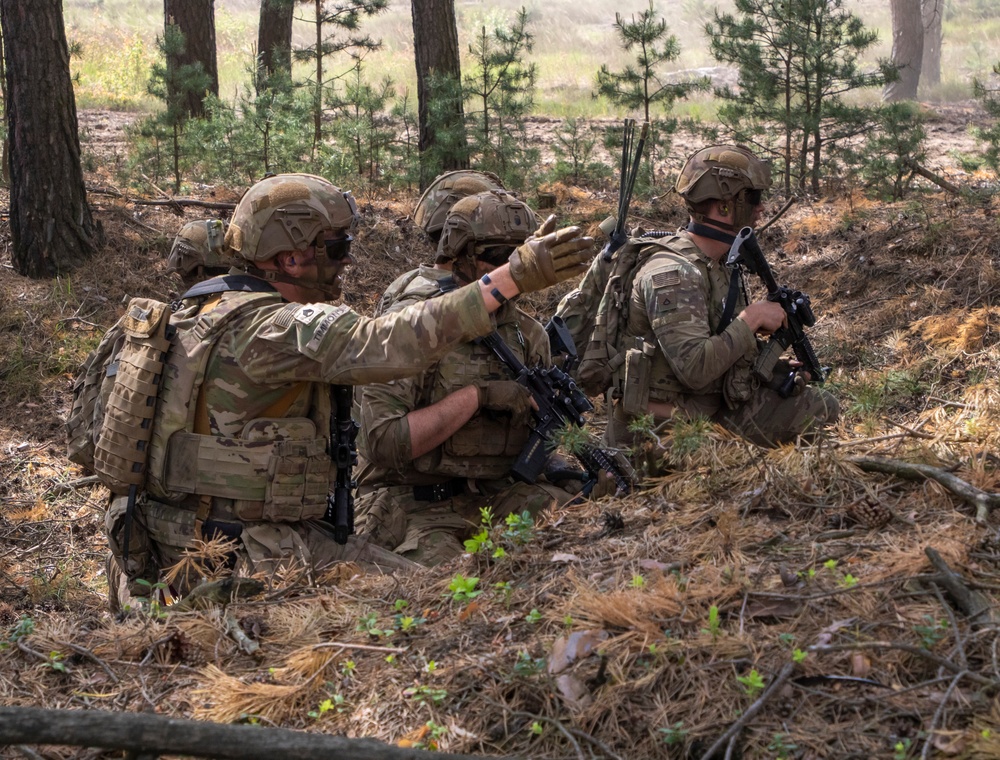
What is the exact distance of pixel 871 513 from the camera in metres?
3.49

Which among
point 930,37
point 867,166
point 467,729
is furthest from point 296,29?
point 467,729

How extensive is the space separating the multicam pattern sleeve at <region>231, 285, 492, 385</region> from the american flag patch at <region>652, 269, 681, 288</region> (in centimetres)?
178

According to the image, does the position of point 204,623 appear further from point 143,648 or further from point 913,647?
point 913,647

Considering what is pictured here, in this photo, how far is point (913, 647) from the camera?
2.68m

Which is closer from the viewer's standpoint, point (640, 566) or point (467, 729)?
point (467, 729)

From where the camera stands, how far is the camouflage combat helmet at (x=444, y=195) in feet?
18.5

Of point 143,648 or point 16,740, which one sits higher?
point 16,740

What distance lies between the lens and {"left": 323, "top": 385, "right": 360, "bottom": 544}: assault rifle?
186 inches

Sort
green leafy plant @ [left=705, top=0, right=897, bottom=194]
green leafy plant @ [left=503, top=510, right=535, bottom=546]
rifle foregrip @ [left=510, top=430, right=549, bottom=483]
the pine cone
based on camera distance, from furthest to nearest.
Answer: green leafy plant @ [left=705, top=0, right=897, bottom=194] → rifle foregrip @ [left=510, top=430, right=549, bottom=483] → green leafy plant @ [left=503, top=510, right=535, bottom=546] → the pine cone

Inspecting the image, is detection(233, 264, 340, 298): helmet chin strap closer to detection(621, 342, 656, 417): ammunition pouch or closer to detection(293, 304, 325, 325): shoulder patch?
detection(293, 304, 325, 325): shoulder patch

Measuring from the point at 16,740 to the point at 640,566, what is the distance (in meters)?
1.91

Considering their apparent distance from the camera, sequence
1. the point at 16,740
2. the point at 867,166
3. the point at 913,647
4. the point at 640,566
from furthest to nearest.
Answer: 1. the point at 867,166
2. the point at 640,566
3. the point at 913,647
4. the point at 16,740

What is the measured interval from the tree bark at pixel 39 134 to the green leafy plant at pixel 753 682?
26.3 ft

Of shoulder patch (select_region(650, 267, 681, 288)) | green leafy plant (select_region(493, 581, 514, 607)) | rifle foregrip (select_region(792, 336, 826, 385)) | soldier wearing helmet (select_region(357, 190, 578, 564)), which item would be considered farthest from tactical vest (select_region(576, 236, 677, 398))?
green leafy plant (select_region(493, 581, 514, 607))
